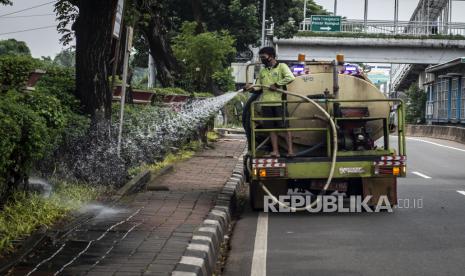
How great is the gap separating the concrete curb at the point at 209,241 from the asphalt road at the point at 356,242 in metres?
0.19

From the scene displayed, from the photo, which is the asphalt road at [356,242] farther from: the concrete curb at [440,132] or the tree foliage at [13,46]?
the tree foliage at [13,46]

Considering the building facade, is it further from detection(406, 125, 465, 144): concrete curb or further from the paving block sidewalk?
the paving block sidewalk

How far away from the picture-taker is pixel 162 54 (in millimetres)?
26297

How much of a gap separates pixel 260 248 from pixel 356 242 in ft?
3.60

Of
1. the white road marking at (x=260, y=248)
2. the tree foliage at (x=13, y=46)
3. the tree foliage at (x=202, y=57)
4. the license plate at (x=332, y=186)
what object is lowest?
the white road marking at (x=260, y=248)

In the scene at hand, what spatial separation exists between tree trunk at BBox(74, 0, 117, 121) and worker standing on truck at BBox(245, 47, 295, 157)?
2.60 metres

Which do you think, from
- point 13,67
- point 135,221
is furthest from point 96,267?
point 13,67

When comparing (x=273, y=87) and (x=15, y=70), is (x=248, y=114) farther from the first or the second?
(x=15, y=70)

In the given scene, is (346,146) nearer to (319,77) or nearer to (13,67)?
(319,77)

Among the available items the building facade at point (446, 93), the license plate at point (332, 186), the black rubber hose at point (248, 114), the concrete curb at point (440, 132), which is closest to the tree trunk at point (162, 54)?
the concrete curb at point (440, 132)

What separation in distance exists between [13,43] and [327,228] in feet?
162

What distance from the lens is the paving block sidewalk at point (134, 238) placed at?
6.21 m

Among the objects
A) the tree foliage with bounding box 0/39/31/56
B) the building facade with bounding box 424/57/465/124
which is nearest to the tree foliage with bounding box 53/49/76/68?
the tree foliage with bounding box 0/39/31/56

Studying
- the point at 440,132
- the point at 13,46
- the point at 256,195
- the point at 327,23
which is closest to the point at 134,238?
the point at 256,195
